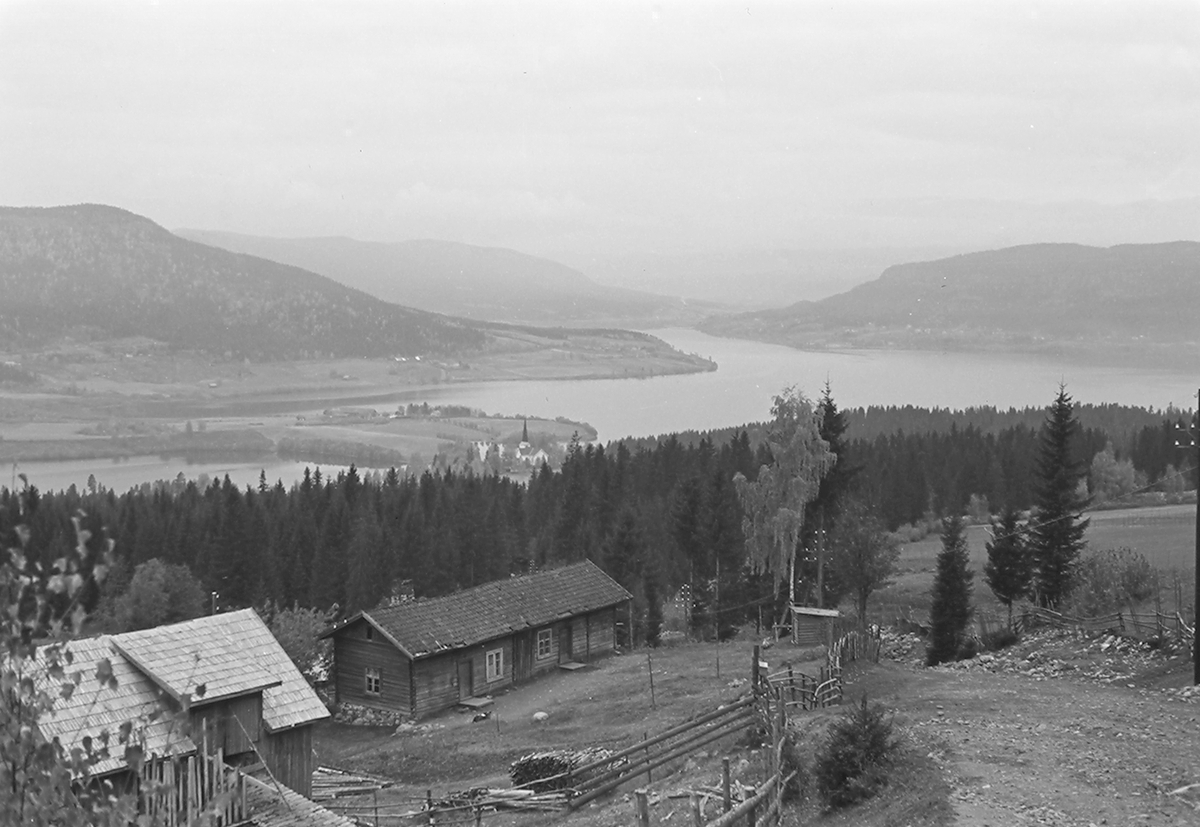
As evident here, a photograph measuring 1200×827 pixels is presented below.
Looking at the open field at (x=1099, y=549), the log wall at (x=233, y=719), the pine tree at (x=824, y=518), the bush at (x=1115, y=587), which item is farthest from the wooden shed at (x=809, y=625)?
the log wall at (x=233, y=719)

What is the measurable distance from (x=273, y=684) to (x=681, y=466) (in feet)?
172

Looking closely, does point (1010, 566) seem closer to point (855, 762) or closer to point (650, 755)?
point (650, 755)

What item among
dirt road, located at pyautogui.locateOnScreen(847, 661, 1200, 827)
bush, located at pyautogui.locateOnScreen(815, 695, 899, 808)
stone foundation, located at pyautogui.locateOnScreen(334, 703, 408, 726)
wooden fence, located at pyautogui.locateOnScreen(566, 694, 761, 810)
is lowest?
stone foundation, located at pyautogui.locateOnScreen(334, 703, 408, 726)

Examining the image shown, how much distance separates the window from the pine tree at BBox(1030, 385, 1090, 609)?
55.2 feet

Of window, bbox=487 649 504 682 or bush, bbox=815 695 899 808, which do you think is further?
window, bbox=487 649 504 682

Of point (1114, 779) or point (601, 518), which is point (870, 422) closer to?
point (601, 518)

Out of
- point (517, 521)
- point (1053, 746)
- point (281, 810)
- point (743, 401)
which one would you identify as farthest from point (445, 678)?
point (743, 401)

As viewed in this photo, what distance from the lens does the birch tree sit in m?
34.9

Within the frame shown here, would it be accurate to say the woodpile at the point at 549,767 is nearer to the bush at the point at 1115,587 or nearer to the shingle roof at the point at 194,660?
the shingle roof at the point at 194,660

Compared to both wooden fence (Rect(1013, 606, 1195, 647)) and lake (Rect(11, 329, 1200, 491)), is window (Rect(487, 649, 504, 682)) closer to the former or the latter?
wooden fence (Rect(1013, 606, 1195, 647))

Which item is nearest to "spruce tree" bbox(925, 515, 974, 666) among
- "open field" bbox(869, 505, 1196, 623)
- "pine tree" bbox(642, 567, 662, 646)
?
"open field" bbox(869, 505, 1196, 623)

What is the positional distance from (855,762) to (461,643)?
702 inches

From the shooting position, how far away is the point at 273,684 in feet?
60.5

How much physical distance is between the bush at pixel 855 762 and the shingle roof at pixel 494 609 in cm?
1719
